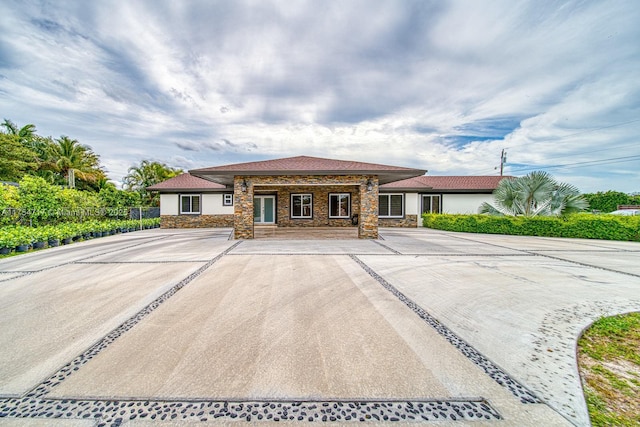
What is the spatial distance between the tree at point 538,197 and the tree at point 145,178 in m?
24.7

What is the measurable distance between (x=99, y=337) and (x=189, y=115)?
16.3m

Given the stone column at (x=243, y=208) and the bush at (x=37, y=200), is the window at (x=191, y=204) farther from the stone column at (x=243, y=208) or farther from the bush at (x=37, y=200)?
the stone column at (x=243, y=208)

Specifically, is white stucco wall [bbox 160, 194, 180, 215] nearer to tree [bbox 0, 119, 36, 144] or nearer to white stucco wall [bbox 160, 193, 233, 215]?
white stucco wall [bbox 160, 193, 233, 215]

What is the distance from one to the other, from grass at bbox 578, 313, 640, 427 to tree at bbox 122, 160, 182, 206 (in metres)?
25.6

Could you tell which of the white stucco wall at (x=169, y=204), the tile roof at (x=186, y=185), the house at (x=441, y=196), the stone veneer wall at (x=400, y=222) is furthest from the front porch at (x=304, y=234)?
the white stucco wall at (x=169, y=204)

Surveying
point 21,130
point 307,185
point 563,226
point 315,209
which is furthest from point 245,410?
point 21,130

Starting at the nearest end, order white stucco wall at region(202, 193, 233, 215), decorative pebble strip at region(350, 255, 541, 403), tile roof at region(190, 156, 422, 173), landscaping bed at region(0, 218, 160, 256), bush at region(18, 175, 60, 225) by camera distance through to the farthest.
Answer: decorative pebble strip at region(350, 255, 541, 403) < landscaping bed at region(0, 218, 160, 256) < bush at region(18, 175, 60, 225) < tile roof at region(190, 156, 422, 173) < white stucco wall at region(202, 193, 233, 215)

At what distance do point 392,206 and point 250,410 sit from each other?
16477 millimetres

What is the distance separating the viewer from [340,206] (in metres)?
16.8

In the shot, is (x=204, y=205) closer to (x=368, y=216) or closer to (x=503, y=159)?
(x=368, y=216)

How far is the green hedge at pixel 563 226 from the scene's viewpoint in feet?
37.0

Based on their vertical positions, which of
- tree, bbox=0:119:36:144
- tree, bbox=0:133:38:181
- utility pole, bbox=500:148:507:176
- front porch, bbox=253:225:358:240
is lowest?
front porch, bbox=253:225:358:240

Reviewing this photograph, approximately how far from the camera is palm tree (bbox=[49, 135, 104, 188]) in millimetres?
24234

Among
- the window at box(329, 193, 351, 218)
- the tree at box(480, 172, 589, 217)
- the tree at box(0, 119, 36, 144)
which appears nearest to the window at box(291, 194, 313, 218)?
the window at box(329, 193, 351, 218)
